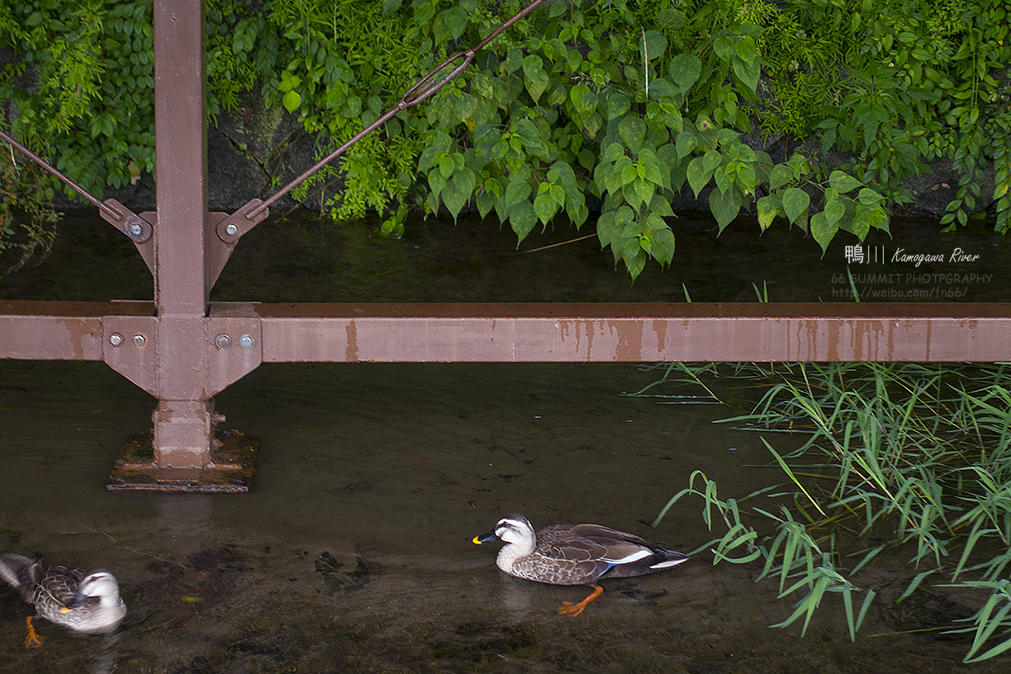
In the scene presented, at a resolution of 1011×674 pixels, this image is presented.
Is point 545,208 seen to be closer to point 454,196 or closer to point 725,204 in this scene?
point 454,196

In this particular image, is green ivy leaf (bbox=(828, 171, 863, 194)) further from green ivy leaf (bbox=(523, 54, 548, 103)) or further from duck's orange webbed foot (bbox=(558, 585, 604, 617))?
duck's orange webbed foot (bbox=(558, 585, 604, 617))

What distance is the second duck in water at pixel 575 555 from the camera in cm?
217

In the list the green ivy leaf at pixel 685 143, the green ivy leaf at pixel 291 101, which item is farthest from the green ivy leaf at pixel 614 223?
the green ivy leaf at pixel 291 101

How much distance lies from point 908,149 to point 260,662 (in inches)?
175

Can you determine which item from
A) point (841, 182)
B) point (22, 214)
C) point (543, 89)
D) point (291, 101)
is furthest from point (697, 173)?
point (22, 214)

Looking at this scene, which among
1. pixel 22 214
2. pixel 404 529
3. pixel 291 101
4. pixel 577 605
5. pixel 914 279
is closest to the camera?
pixel 577 605

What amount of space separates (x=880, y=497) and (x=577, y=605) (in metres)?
0.92

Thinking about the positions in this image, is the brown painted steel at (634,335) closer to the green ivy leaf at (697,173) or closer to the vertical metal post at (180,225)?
the vertical metal post at (180,225)

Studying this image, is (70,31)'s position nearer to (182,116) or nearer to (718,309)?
(182,116)

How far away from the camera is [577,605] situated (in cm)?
211

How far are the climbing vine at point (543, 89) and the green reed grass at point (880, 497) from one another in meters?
0.95

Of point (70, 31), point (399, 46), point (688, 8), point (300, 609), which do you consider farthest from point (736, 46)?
point (70, 31)

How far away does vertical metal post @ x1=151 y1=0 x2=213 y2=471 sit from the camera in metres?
2.37

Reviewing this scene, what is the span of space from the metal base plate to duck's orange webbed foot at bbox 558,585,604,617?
978mm
